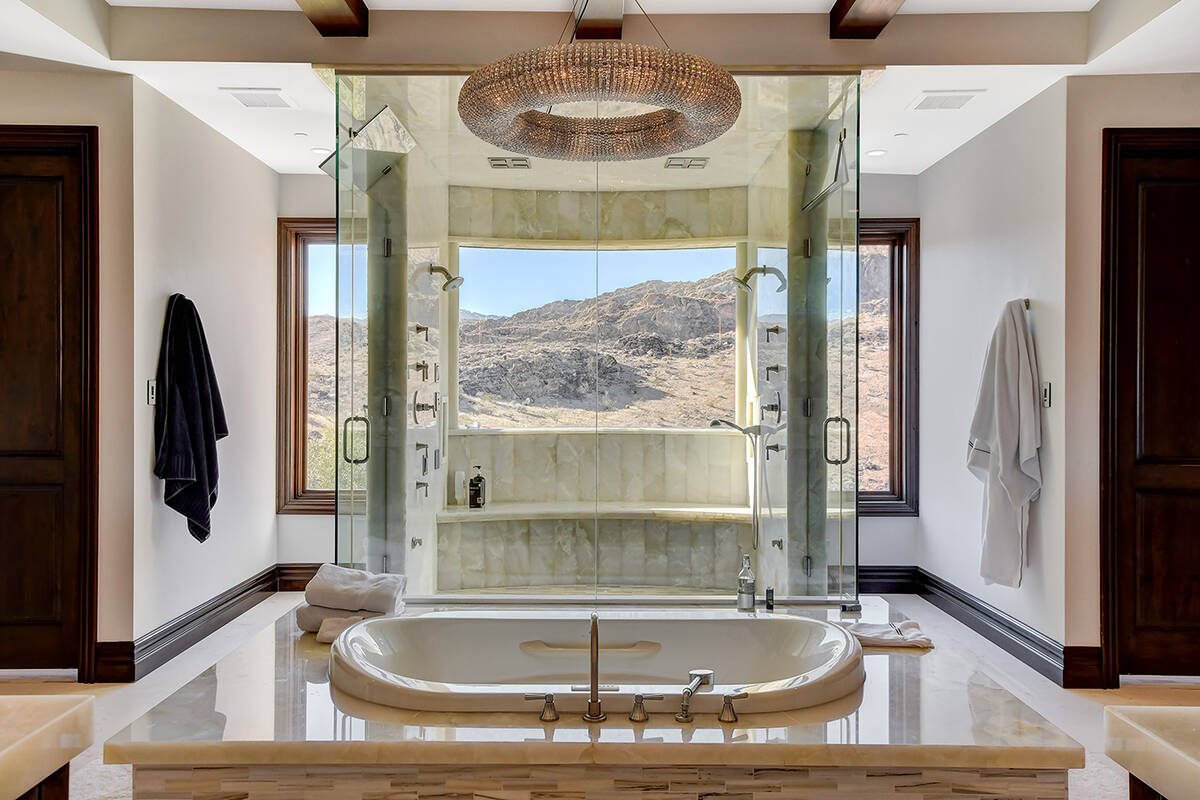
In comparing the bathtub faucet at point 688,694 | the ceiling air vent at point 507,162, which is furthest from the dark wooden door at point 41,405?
the bathtub faucet at point 688,694

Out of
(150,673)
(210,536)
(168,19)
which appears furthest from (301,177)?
(150,673)

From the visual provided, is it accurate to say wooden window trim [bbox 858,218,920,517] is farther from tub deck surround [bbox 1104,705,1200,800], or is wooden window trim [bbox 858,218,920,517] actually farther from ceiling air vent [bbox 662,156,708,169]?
tub deck surround [bbox 1104,705,1200,800]

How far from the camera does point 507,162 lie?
121 inches

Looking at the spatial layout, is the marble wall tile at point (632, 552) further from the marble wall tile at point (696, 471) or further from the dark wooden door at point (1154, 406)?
the dark wooden door at point (1154, 406)

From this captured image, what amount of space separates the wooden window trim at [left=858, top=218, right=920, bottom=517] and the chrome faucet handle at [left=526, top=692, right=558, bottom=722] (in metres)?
3.44

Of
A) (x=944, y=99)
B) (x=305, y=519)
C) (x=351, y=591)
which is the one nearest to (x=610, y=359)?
(x=351, y=591)

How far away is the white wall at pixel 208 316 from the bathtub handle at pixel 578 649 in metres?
1.83

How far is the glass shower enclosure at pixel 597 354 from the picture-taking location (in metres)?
3.12

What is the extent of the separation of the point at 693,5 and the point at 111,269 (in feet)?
8.31

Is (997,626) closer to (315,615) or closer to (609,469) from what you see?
(609,469)

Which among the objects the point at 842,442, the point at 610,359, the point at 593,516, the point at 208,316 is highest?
the point at 208,316

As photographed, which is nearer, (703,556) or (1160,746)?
(1160,746)

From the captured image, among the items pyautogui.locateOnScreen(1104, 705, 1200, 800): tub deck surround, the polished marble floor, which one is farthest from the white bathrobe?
pyautogui.locateOnScreen(1104, 705, 1200, 800): tub deck surround

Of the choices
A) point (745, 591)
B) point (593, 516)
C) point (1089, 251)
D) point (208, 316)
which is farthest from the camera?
point (208, 316)
